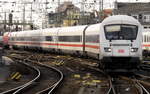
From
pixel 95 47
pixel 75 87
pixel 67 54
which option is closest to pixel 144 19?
pixel 67 54

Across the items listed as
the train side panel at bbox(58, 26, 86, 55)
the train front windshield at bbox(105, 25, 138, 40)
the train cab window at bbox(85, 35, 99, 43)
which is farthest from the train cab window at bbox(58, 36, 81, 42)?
the train front windshield at bbox(105, 25, 138, 40)

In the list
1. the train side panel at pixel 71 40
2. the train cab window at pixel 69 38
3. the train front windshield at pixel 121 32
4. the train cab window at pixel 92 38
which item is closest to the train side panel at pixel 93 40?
the train cab window at pixel 92 38

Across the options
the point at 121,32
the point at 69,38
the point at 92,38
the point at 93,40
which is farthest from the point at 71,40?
the point at 121,32

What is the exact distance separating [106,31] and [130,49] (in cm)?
154

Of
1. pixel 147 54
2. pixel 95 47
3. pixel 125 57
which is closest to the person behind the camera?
pixel 125 57

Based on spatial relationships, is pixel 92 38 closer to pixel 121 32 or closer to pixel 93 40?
pixel 93 40

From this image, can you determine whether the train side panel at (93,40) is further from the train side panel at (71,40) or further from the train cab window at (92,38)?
the train side panel at (71,40)

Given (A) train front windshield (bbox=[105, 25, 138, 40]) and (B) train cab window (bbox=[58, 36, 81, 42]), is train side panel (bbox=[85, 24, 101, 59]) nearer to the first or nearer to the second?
(A) train front windshield (bbox=[105, 25, 138, 40])

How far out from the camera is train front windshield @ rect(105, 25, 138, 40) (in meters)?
18.9

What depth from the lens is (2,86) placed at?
16062 mm

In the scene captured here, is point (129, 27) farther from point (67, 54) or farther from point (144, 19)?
point (144, 19)

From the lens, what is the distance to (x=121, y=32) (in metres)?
19.0

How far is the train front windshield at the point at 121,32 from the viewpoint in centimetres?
1891

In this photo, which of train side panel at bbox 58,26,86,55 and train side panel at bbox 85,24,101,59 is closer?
train side panel at bbox 85,24,101,59
